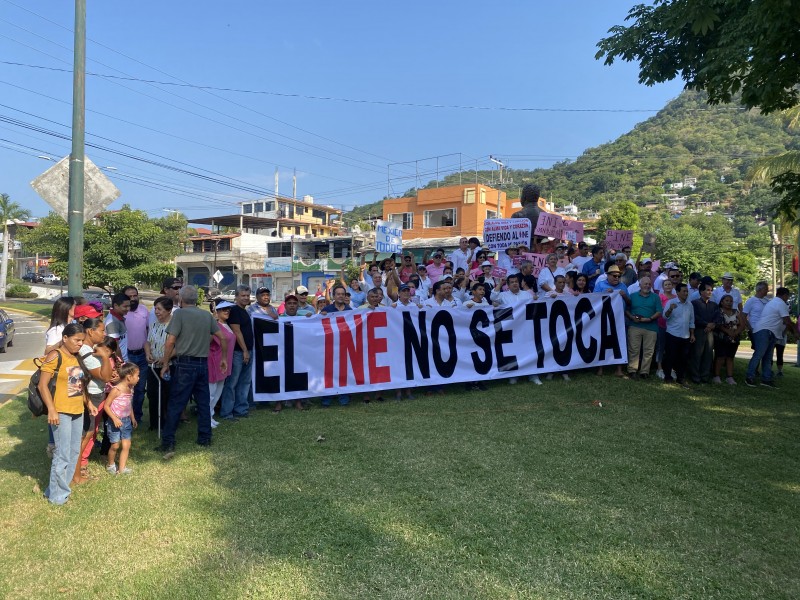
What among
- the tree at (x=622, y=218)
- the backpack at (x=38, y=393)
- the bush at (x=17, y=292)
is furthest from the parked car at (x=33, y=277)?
the backpack at (x=38, y=393)

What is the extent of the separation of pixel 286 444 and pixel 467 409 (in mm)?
2607

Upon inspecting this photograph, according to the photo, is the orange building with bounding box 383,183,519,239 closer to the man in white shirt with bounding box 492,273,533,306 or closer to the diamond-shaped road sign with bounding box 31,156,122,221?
the man in white shirt with bounding box 492,273,533,306

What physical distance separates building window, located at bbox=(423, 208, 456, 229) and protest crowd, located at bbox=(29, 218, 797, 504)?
117 feet

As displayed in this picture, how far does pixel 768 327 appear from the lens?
963cm

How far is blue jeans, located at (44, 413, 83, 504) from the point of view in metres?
4.61

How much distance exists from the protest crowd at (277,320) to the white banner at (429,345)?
0.16 meters

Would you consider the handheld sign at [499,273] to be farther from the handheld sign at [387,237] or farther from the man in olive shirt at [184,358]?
the handheld sign at [387,237]

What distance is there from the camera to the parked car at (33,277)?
253 ft

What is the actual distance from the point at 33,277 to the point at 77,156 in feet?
296

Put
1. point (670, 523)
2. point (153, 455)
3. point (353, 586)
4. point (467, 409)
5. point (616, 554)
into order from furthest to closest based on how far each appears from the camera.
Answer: point (467, 409) < point (153, 455) < point (670, 523) < point (616, 554) < point (353, 586)

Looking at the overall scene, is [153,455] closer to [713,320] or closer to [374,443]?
[374,443]

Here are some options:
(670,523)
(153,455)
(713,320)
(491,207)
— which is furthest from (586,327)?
(491,207)

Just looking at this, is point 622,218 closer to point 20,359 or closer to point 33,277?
point 20,359

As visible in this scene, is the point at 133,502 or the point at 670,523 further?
the point at 133,502
